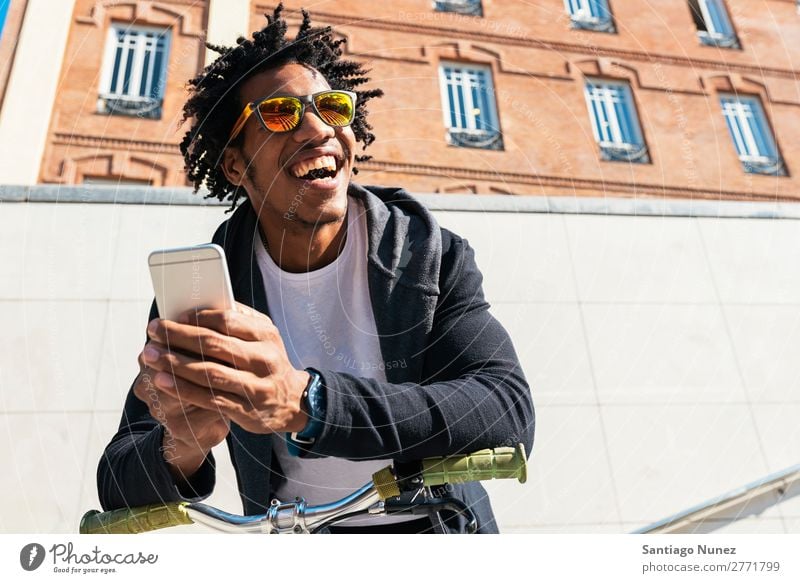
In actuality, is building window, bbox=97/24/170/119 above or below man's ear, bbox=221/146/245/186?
above

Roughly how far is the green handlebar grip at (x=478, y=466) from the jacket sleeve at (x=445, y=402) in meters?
0.02

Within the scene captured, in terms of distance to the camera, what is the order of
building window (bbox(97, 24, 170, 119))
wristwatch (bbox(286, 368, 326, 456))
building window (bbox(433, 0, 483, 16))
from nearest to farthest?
1. wristwatch (bbox(286, 368, 326, 456))
2. building window (bbox(97, 24, 170, 119))
3. building window (bbox(433, 0, 483, 16))

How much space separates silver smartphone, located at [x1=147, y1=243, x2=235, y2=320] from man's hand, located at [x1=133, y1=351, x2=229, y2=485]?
140 millimetres

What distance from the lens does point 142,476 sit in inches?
49.9

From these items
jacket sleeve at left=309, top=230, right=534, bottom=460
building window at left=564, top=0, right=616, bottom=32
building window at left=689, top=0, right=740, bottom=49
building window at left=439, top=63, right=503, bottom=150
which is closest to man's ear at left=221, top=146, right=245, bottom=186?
jacket sleeve at left=309, top=230, right=534, bottom=460

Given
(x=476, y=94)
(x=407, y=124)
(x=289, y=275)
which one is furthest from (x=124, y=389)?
(x=476, y=94)

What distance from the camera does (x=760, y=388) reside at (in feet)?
10.7

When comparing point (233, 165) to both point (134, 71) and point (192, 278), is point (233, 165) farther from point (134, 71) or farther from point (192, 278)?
point (134, 71)

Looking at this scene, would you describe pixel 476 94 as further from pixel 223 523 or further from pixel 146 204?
pixel 223 523

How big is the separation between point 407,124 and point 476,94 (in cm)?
131

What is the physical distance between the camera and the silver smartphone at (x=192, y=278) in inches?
→ 38.2

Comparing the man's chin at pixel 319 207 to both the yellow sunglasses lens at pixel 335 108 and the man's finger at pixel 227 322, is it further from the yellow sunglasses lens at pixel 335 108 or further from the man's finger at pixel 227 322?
the man's finger at pixel 227 322

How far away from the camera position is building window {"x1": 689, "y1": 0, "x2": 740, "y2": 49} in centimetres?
994

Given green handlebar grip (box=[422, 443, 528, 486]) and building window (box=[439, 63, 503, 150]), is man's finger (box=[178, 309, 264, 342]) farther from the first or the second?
building window (box=[439, 63, 503, 150])
